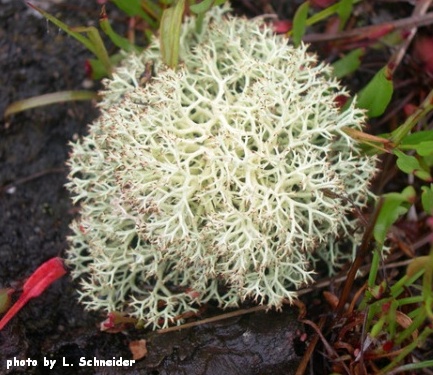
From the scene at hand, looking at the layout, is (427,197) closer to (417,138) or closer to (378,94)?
(417,138)

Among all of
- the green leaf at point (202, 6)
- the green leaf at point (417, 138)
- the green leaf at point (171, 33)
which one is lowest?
the green leaf at point (417, 138)

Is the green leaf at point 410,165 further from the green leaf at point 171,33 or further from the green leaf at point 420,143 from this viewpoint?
the green leaf at point 171,33

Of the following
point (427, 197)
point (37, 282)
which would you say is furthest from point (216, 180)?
point (37, 282)

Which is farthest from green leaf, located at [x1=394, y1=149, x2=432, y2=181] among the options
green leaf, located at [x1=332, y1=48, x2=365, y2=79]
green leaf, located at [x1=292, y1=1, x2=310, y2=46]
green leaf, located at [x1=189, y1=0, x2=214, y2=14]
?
green leaf, located at [x1=189, y1=0, x2=214, y2=14]

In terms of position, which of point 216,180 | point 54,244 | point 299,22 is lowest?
point 54,244

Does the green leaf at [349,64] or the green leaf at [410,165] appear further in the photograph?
the green leaf at [349,64]

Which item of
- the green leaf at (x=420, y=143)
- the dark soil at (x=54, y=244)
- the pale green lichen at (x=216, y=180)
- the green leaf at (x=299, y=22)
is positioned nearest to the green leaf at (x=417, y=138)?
the green leaf at (x=420, y=143)
